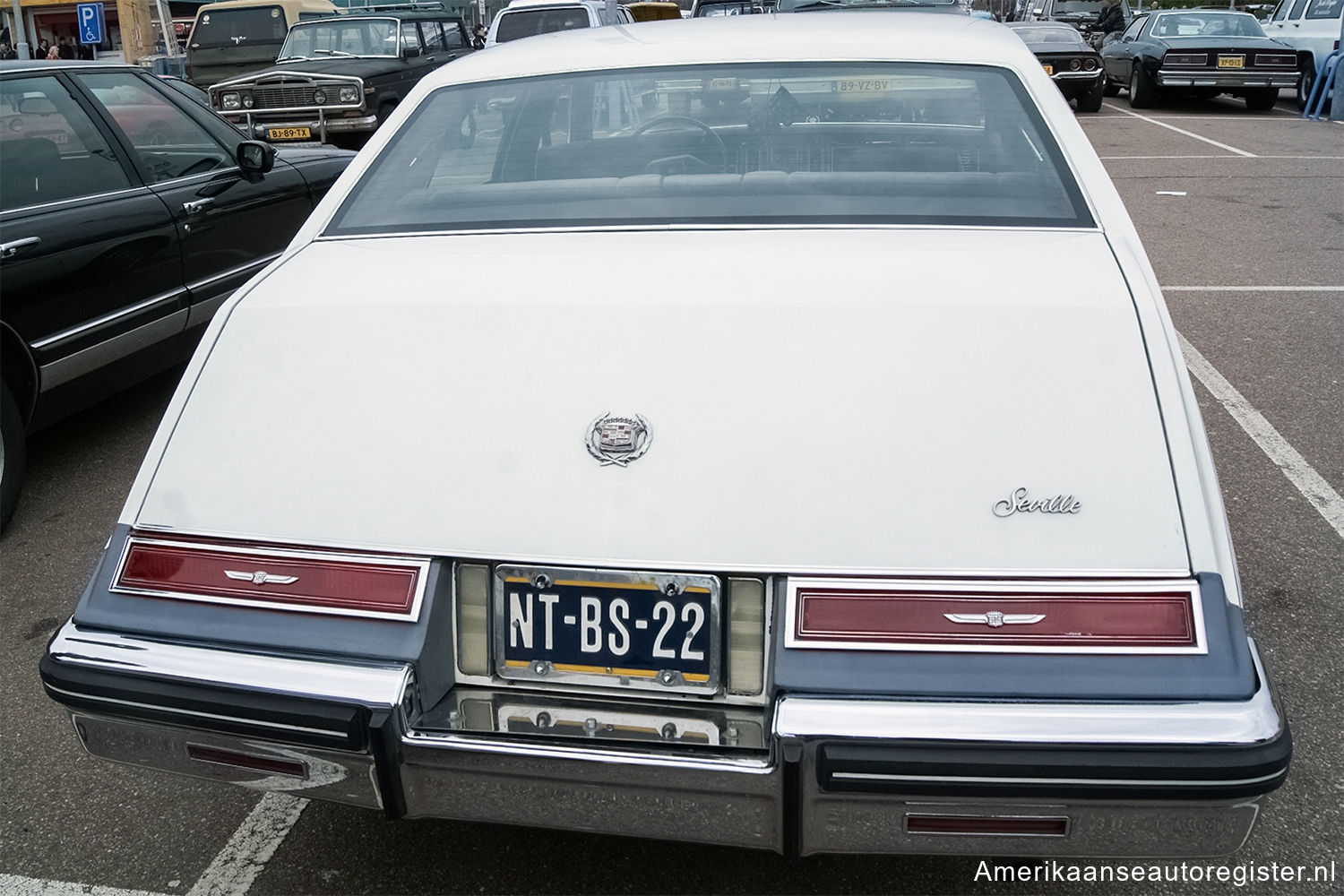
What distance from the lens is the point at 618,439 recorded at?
1973 millimetres

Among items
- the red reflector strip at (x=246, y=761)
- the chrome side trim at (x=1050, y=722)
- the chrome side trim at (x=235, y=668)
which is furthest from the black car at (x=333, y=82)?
the chrome side trim at (x=1050, y=722)

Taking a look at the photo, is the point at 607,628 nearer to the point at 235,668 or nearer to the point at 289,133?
the point at 235,668

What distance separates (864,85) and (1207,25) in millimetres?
16703

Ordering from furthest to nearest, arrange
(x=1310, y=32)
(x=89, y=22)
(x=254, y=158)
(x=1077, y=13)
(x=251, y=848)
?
(x=1077, y=13) < (x=89, y=22) < (x=1310, y=32) < (x=254, y=158) < (x=251, y=848)

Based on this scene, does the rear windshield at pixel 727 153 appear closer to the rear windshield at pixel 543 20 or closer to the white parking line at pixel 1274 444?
the white parking line at pixel 1274 444

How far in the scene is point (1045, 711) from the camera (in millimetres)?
1771

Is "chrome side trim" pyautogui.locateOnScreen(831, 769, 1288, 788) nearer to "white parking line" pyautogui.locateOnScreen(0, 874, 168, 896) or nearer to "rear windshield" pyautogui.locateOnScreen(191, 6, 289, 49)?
"white parking line" pyautogui.locateOnScreen(0, 874, 168, 896)

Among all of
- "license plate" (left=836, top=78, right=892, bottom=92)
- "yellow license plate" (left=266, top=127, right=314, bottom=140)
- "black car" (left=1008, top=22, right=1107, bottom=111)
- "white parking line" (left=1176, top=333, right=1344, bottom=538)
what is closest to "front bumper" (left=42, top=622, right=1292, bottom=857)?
"license plate" (left=836, top=78, right=892, bottom=92)

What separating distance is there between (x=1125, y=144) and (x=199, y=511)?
44.5ft

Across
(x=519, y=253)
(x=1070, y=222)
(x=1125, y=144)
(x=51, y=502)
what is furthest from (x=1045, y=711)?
(x=1125, y=144)

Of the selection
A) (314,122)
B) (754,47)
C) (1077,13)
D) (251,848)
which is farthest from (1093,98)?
(251,848)

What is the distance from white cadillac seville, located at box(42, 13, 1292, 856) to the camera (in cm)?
180

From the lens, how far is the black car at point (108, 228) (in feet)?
13.6

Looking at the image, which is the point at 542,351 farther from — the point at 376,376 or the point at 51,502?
the point at 51,502
